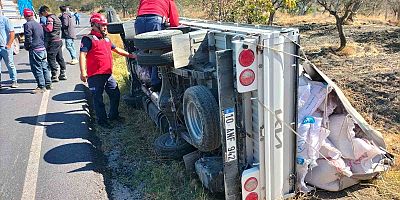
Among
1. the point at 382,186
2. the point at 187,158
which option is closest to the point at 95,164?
the point at 187,158

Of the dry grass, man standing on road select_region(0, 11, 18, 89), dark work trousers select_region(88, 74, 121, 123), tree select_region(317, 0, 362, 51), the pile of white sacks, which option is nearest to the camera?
the pile of white sacks

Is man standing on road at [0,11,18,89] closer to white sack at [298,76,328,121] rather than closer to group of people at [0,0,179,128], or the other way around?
group of people at [0,0,179,128]

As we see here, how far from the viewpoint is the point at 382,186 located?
3.68m

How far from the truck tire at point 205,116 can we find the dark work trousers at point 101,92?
2.49 meters

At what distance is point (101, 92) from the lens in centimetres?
579

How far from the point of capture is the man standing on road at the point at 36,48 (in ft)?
23.9

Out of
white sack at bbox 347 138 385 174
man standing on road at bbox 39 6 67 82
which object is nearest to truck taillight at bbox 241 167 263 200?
white sack at bbox 347 138 385 174

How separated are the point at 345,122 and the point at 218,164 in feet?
4.44

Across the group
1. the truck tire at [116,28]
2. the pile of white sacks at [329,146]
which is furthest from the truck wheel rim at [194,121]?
the truck tire at [116,28]

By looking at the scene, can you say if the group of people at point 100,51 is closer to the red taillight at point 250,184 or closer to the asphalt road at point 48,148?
the asphalt road at point 48,148

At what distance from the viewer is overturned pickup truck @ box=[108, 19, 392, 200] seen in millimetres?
3023

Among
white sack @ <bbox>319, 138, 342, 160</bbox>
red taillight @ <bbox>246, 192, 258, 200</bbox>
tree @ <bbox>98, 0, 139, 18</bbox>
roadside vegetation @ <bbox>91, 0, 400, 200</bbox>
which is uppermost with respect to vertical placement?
tree @ <bbox>98, 0, 139, 18</bbox>

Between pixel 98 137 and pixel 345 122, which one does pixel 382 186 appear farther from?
pixel 98 137

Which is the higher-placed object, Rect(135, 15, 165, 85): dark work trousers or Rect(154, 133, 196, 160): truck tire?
Rect(135, 15, 165, 85): dark work trousers
